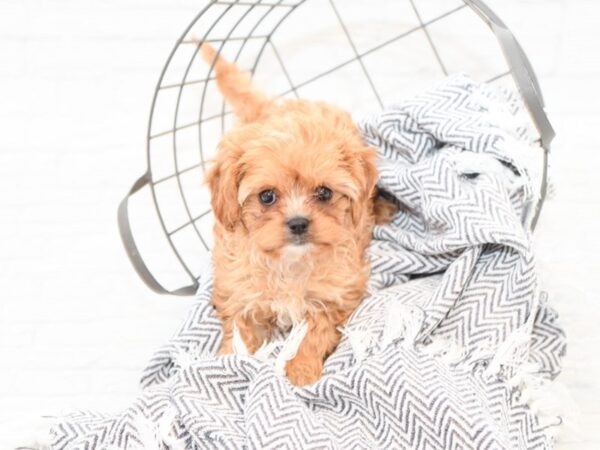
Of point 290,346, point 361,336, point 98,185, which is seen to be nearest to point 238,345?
point 290,346

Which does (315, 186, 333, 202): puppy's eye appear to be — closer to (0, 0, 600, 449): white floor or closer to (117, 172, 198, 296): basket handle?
(117, 172, 198, 296): basket handle

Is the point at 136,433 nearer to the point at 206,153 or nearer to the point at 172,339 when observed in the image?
→ the point at 172,339

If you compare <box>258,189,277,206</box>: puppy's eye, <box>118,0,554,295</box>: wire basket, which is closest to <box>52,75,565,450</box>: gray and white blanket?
<box>118,0,554,295</box>: wire basket

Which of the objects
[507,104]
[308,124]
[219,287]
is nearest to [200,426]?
[219,287]

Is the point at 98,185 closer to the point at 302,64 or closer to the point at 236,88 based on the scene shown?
the point at 236,88

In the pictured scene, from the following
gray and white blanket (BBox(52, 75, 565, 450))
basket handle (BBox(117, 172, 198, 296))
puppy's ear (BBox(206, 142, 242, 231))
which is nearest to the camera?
gray and white blanket (BBox(52, 75, 565, 450))

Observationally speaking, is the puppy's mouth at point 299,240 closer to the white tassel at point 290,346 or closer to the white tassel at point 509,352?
the white tassel at point 290,346

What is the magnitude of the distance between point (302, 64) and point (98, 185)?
0.85 m

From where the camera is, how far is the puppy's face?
193 cm

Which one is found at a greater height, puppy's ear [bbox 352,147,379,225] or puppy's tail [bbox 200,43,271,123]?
puppy's tail [bbox 200,43,271,123]

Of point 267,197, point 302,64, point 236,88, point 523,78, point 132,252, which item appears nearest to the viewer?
point 523,78

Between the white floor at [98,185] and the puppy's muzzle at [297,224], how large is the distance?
2.91 feet

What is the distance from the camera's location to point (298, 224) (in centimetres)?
189

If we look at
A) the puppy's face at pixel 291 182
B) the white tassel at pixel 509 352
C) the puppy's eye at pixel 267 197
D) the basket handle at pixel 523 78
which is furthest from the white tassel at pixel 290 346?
the basket handle at pixel 523 78
